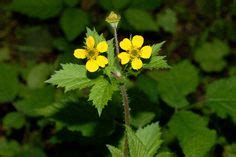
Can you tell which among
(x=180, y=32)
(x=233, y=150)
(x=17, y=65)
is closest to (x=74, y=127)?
(x=233, y=150)

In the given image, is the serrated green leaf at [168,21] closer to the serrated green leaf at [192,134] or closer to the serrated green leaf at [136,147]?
the serrated green leaf at [192,134]

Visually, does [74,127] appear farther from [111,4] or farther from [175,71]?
[111,4]

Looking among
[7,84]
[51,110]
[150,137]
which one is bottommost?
[150,137]

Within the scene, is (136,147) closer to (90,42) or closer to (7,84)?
(90,42)

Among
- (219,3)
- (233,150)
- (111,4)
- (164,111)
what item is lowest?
(233,150)

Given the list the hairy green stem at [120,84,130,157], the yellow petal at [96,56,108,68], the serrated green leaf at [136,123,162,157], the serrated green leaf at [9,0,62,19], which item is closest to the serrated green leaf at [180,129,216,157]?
the serrated green leaf at [136,123,162,157]

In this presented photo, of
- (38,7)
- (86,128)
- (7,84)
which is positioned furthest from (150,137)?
(38,7)

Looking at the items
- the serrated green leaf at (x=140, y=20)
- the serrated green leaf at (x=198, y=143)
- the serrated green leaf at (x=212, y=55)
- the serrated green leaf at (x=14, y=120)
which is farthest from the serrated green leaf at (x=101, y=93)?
the serrated green leaf at (x=212, y=55)
